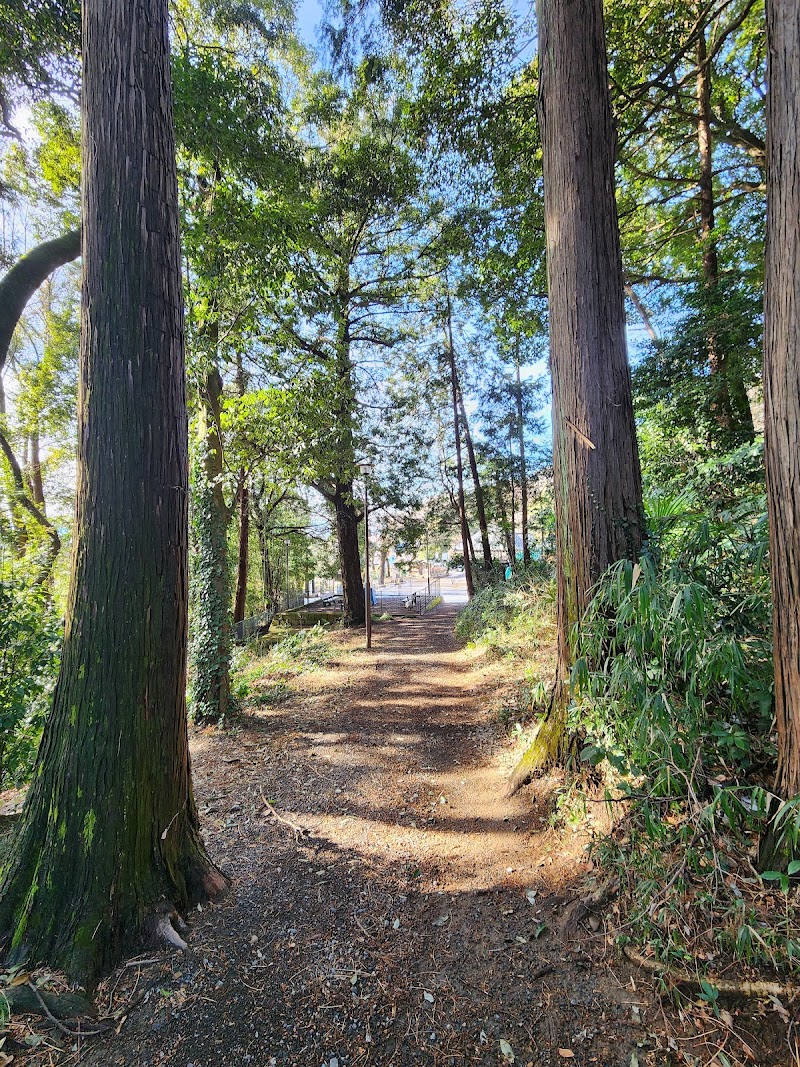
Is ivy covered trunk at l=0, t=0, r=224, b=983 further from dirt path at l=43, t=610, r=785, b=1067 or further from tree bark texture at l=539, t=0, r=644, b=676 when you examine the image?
tree bark texture at l=539, t=0, r=644, b=676

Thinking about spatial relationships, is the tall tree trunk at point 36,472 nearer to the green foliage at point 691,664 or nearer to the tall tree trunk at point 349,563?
the tall tree trunk at point 349,563

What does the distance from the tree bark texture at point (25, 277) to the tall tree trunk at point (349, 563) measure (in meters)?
8.09

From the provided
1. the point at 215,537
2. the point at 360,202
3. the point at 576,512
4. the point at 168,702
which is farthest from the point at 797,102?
the point at 360,202

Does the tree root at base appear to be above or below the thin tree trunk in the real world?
below

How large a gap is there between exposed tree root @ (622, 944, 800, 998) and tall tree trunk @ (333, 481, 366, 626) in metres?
10.7

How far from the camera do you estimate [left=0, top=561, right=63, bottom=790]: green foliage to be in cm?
290

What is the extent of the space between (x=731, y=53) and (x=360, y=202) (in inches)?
270

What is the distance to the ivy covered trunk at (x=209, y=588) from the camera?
4.94 meters

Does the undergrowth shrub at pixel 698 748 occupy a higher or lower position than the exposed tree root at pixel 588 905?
higher

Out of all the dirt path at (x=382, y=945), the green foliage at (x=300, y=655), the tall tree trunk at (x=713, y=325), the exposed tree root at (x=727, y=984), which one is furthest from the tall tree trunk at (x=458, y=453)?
the exposed tree root at (x=727, y=984)

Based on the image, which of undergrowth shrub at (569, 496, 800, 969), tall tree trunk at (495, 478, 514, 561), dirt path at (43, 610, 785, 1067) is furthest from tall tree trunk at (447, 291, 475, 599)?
undergrowth shrub at (569, 496, 800, 969)

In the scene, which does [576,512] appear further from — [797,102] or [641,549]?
[797,102]

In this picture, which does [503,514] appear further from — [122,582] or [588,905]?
[122,582]

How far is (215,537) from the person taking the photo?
208 inches
